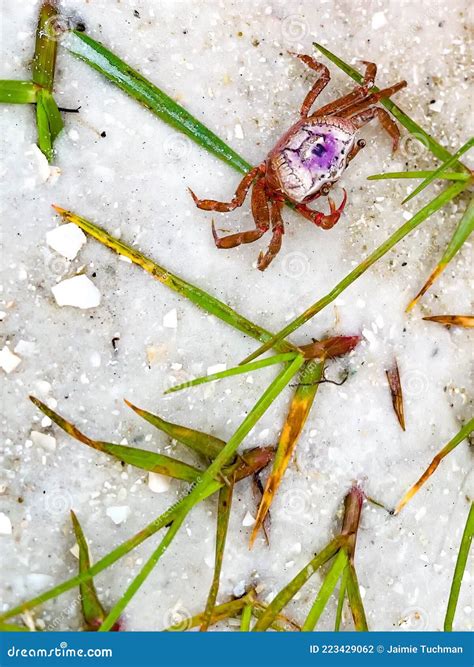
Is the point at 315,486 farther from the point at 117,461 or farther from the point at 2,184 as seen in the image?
the point at 2,184

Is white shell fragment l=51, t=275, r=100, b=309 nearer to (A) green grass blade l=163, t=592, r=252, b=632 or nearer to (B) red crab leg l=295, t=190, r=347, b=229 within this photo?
(B) red crab leg l=295, t=190, r=347, b=229

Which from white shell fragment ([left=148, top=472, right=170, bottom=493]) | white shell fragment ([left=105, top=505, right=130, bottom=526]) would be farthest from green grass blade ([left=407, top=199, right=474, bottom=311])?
white shell fragment ([left=105, top=505, right=130, bottom=526])

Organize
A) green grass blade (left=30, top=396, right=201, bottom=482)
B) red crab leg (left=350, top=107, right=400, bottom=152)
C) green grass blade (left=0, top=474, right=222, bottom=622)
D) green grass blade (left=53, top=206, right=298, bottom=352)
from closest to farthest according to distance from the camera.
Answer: green grass blade (left=0, top=474, right=222, bottom=622), green grass blade (left=30, top=396, right=201, bottom=482), green grass blade (left=53, top=206, right=298, bottom=352), red crab leg (left=350, top=107, right=400, bottom=152)

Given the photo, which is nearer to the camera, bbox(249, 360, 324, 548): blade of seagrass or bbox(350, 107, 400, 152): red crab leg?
bbox(249, 360, 324, 548): blade of seagrass

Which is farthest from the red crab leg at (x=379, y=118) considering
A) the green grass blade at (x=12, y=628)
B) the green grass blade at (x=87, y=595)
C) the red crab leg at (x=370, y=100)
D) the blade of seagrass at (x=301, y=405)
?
the green grass blade at (x=12, y=628)

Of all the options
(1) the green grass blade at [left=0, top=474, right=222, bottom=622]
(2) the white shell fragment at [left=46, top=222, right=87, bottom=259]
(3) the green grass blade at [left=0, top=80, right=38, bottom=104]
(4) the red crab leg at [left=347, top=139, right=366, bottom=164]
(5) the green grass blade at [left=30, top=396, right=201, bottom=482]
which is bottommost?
(1) the green grass blade at [left=0, top=474, right=222, bottom=622]

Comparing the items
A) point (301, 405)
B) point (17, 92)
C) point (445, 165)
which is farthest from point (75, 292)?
point (445, 165)
